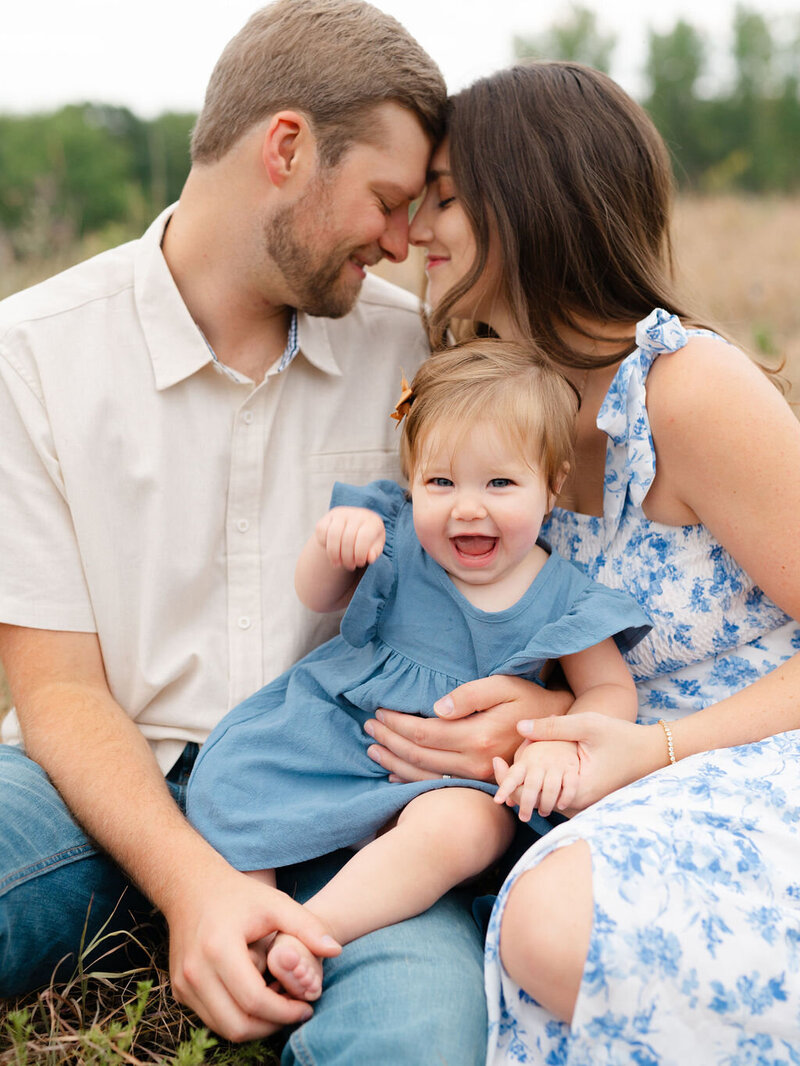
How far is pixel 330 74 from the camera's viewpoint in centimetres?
248

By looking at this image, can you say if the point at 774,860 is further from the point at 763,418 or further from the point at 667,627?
the point at 763,418

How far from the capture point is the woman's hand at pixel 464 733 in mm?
1993

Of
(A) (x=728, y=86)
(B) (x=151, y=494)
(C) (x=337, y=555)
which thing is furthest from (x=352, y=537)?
(A) (x=728, y=86)

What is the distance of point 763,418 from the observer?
1.96m

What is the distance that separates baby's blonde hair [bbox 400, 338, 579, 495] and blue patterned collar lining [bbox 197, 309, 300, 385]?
1.52ft

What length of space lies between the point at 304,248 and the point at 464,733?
129cm

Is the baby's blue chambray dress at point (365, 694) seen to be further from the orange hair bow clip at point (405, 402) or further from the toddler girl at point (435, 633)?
the orange hair bow clip at point (405, 402)

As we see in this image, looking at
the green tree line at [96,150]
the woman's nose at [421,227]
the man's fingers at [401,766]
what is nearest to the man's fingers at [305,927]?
the man's fingers at [401,766]

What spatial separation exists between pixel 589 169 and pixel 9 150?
20928 millimetres

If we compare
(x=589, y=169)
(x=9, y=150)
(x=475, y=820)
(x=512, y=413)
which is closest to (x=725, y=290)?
(x=589, y=169)

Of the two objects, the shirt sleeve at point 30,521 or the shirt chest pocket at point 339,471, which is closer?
the shirt sleeve at point 30,521

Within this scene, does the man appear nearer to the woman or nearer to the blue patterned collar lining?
the blue patterned collar lining

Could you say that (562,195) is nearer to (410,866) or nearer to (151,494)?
(151,494)

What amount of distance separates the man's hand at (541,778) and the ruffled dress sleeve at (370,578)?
1.42ft
